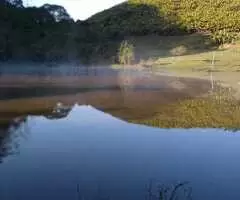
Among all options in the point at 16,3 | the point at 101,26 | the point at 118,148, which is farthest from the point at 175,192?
the point at 101,26

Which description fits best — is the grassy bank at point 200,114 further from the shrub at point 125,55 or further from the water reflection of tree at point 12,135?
the shrub at point 125,55

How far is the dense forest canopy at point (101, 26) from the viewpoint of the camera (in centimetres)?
6462

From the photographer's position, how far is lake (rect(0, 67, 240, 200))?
9.40 m

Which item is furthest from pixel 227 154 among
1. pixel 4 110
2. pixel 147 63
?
pixel 147 63

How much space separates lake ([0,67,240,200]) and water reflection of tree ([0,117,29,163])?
0.07 feet

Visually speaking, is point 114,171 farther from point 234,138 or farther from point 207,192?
point 234,138

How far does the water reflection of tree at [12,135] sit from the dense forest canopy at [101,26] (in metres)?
44.6

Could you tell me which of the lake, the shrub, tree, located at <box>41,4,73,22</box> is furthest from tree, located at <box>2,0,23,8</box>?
the lake

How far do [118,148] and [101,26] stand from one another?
84.0 metres

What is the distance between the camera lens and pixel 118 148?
13094 mm

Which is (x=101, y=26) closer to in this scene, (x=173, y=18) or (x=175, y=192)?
(x=173, y=18)

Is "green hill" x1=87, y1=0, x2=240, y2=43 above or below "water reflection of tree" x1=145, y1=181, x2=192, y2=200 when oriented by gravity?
above

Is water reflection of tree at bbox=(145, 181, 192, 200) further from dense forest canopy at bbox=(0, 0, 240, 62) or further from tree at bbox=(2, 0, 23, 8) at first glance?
tree at bbox=(2, 0, 23, 8)

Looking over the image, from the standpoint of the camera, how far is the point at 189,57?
65688 millimetres
